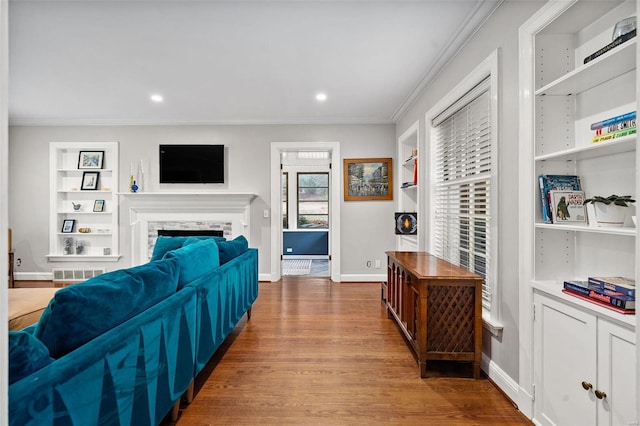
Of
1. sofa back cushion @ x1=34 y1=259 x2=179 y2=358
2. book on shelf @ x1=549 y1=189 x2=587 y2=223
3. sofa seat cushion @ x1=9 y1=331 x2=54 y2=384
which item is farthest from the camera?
book on shelf @ x1=549 y1=189 x2=587 y2=223

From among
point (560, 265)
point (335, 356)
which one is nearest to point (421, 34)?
point (560, 265)

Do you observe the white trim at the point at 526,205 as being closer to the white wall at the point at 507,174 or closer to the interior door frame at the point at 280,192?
the white wall at the point at 507,174

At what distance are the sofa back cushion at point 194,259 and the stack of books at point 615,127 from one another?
2268 millimetres

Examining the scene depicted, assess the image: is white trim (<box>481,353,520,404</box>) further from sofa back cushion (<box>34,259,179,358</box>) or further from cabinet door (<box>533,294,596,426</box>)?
sofa back cushion (<box>34,259,179,358</box>)

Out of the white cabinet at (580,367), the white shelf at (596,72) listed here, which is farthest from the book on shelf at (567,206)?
the white shelf at (596,72)

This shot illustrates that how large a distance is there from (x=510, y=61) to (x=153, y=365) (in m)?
2.61

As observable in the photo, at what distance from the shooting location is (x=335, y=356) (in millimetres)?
2340

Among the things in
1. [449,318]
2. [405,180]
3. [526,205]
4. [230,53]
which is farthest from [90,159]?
[526,205]

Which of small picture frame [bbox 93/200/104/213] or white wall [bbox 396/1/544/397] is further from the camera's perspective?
small picture frame [bbox 93/200/104/213]

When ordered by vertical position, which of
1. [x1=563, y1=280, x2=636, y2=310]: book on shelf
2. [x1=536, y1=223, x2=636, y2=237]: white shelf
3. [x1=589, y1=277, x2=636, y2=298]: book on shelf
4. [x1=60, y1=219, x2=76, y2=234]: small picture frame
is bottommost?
[x1=563, y1=280, x2=636, y2=310]: book on shelf

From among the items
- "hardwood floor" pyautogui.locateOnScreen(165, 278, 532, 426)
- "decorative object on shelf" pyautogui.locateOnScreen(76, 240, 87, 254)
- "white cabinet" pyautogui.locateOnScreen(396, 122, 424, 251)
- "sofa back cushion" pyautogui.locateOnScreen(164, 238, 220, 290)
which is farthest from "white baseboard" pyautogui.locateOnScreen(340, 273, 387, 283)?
"decorative object on shelf" pyautogui.locateOnScreen(76, 240, 87, 254)

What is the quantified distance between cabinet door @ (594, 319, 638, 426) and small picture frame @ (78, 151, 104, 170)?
6.07 m

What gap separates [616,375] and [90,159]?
6276mm

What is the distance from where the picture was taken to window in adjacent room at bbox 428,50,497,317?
2133 millimetres
